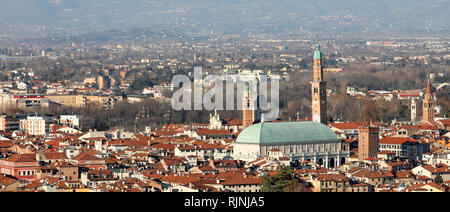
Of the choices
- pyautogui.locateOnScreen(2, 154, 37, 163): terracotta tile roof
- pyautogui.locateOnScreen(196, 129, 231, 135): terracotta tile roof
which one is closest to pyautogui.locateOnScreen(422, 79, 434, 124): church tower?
pyautogui.locateOnScreen(196, 129, 231, 135): terracotta tile roof

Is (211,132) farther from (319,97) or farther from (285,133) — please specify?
(285,133)

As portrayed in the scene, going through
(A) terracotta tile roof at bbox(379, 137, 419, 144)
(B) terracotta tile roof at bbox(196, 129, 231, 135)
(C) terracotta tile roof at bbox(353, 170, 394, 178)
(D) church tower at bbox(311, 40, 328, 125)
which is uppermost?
(D) church tower at bbox(311, 40, 328, 125)

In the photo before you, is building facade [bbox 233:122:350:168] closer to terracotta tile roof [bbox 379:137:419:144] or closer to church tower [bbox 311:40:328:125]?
terracotta tile roof [bbox 379:137:419:144]

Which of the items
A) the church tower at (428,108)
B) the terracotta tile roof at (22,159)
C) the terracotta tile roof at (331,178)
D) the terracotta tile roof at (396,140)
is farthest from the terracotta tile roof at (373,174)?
the church tower at (428,108)

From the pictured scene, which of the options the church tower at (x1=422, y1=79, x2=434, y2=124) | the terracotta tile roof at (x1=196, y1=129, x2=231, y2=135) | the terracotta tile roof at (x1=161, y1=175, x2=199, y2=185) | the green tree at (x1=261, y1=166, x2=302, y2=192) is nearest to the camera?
the green tree at (x1=261, y1=166, x2=302, y2=192)

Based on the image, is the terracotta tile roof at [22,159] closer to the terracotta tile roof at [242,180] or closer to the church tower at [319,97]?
the terracotta tile roof at [242,180]

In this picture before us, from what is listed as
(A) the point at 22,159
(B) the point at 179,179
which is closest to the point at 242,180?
(B) the point at 179,179
